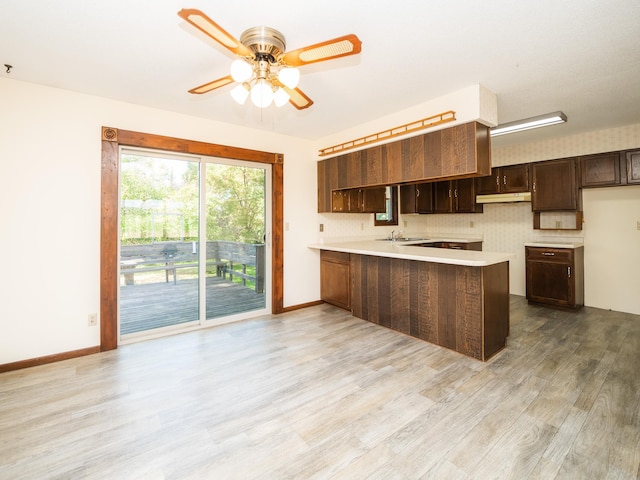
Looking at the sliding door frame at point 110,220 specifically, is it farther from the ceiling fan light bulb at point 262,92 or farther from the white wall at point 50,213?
the ceiling fan light bulb at point 262,92

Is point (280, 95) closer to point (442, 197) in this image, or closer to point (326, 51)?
point (326, 51)

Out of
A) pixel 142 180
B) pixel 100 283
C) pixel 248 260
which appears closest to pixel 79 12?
pixel 142 180

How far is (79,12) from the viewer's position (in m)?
1.82

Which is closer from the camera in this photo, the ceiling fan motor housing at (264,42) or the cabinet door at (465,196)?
the ceiling fan motor housing at (264,42)

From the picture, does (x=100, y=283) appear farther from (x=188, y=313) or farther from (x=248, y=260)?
(x=248, y=260)

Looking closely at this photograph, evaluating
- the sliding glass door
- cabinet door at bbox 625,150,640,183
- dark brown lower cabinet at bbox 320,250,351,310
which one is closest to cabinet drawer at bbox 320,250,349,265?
dark brown lower cabinet at bbox 320,250,351,310

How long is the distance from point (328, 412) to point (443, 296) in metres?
1.64

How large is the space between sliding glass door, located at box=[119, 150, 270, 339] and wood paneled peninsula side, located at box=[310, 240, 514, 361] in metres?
1.48

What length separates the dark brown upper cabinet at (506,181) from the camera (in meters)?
4.74

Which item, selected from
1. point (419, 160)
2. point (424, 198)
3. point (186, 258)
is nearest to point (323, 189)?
point (419, 160)

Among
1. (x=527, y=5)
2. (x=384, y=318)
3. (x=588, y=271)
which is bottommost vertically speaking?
(x=384, y=318)

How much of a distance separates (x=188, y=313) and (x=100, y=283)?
112 centimetres

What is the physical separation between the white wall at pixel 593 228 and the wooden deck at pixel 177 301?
1552mm

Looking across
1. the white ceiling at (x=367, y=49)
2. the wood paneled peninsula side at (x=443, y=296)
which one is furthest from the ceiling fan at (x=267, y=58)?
the wood paneled peninsula side at (x=443, y=296)
